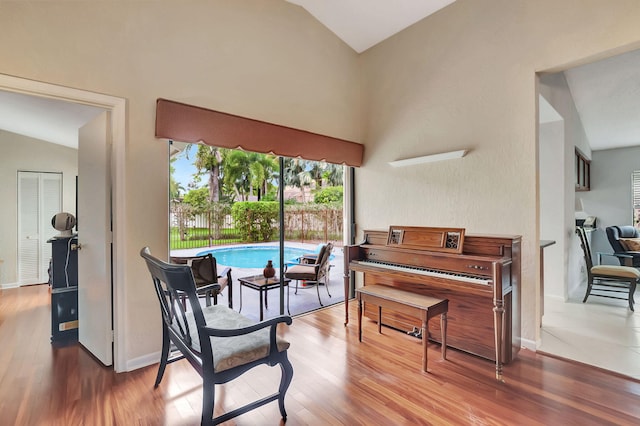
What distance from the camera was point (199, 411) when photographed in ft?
6.27

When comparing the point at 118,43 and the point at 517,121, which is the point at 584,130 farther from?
the point at 118,43

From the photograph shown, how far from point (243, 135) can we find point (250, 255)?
3.66 meters

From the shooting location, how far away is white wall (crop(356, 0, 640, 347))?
2.51 m

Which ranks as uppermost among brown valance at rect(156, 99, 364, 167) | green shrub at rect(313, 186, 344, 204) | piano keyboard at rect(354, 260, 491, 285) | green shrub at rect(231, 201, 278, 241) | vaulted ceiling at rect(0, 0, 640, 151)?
vaulted ceiling at rect(0, 0, 640, 151)

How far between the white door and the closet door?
333 cm

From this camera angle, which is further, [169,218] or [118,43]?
[169,218]

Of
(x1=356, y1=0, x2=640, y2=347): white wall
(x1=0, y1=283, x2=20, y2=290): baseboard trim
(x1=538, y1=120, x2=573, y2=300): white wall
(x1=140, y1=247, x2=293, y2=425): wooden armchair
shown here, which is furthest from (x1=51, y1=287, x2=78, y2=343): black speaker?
(x1=538, y1=120, x2=573, y2=300): white wall

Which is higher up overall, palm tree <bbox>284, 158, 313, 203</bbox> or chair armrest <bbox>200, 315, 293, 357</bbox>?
palm tree <bbox>284, 158, 313, 203</bbox>

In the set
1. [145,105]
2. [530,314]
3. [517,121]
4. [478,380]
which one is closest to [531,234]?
[530,314]

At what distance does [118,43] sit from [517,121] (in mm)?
3437

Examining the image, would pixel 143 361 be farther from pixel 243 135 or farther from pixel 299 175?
pixel 299 175

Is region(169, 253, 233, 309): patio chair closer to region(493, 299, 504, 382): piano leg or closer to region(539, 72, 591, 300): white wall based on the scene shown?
region(493, 299, 504, 382): piano leg

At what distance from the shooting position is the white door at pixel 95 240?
95.1 inches

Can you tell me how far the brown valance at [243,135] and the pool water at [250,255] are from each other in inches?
68.8
